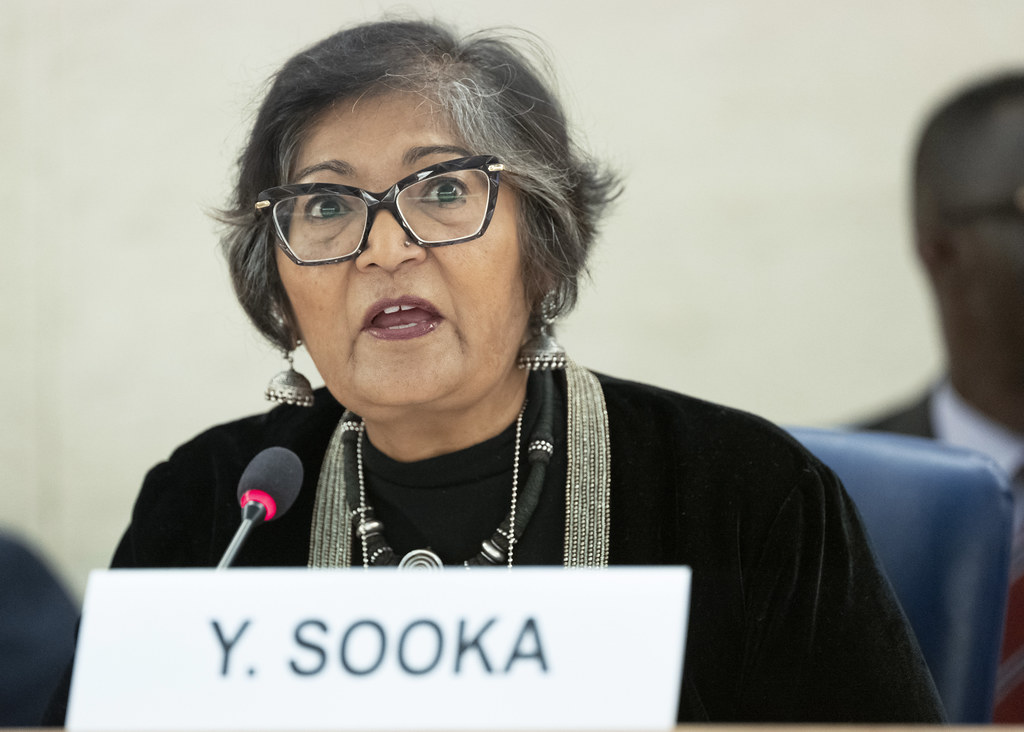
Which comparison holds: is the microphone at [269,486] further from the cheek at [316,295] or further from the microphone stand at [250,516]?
the cheek at [316,295]

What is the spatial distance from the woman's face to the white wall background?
5.32ft

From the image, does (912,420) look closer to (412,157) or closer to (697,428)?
(697,428)

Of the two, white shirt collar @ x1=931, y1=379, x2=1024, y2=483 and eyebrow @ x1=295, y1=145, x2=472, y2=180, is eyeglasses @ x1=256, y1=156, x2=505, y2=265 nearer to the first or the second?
eyebrow @ x1=295, y1=145, x2=472, y2=180

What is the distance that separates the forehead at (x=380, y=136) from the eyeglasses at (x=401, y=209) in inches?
1.0

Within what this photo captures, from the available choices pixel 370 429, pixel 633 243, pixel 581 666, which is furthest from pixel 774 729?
pixel 633 243

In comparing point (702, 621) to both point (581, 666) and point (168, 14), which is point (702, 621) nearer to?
point (581, 666)

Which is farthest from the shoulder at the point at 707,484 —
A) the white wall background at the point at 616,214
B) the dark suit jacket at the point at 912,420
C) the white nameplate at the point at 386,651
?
the white wall background at the point at 616,214

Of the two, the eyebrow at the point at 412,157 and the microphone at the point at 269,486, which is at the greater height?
the eyebrow at the point at 412,157

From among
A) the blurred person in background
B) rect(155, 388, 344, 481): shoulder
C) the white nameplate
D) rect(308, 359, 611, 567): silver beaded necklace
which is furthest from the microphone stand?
the blurred person in background

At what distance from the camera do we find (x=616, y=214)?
295cm

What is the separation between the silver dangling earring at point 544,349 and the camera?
1.41 m

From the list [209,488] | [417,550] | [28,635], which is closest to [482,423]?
[417,550]

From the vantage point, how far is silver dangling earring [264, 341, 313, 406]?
Answer: 1390 millimetres

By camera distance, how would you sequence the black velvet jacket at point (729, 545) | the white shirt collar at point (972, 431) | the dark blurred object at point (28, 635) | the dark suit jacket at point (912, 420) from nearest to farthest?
the black velvet jacket at point (729, 545) < the dark blurred object at point (28, 635) < the white shirt collar at point (972, 431) < the dark suit jacket at point (912, 420)
